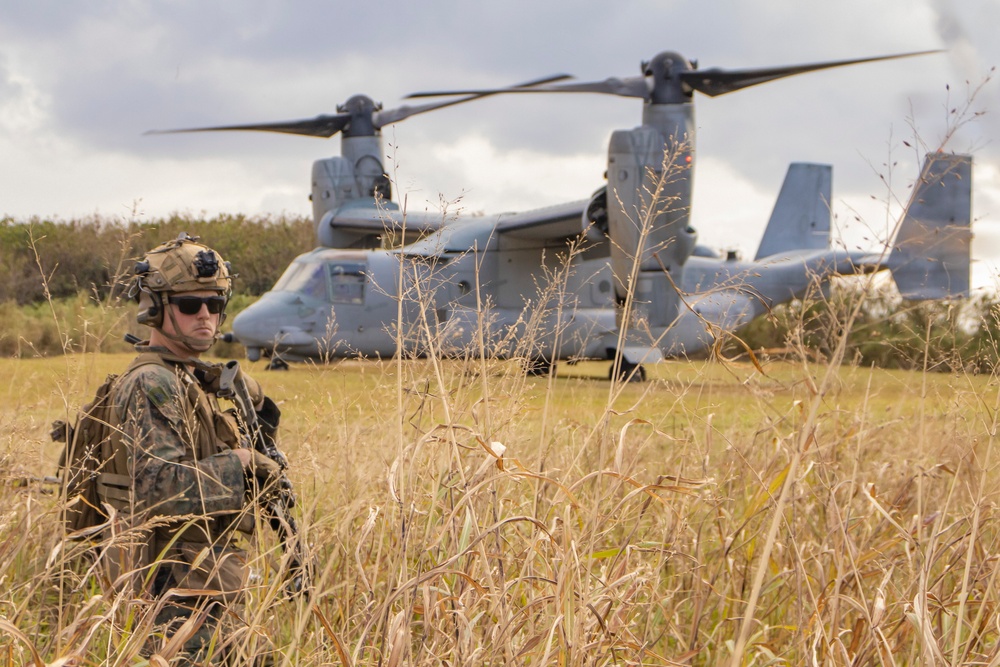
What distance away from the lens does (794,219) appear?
18.7 metres

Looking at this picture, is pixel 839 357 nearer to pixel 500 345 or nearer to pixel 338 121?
pixel 500 345

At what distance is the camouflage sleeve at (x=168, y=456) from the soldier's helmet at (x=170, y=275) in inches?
9.1

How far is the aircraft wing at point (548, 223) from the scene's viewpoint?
1330 centimetres

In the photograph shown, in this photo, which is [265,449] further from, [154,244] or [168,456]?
[154,244]

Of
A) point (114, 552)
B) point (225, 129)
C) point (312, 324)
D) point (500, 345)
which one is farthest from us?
point (225, 129)

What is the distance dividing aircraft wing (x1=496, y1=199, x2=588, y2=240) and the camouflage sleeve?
10.6 meters

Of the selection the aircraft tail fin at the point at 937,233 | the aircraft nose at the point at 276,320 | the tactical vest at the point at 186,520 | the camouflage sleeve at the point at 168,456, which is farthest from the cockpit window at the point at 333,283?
the camouflage sleeve at the point at 168,456

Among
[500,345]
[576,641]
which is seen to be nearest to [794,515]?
[500,345]

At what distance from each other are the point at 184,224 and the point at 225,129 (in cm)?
910

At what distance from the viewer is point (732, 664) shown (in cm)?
146

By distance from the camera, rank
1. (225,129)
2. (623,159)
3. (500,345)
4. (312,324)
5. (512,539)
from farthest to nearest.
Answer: (225,129) → (312,324) → (623,159) → (512,539) → (500,345)

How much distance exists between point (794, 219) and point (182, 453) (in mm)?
17447

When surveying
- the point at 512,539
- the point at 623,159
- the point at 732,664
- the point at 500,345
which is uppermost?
the point at 623,159

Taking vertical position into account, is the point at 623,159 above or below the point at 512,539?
above
